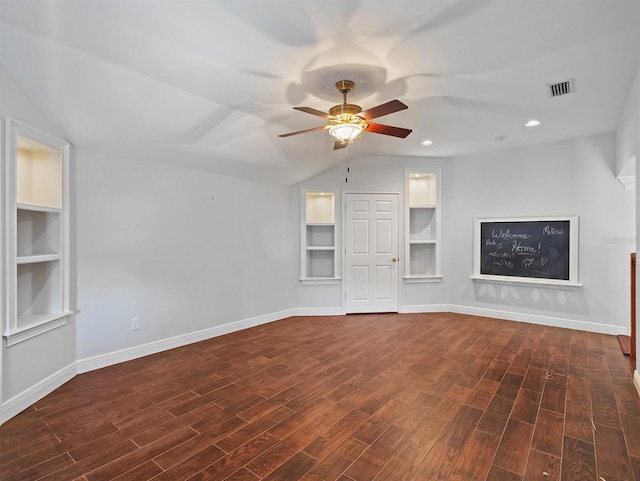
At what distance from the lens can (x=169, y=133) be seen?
10.9ft

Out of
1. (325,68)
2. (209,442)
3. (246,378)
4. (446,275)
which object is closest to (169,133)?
(325,68)

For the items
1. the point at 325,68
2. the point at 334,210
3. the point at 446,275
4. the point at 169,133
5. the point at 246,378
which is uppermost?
the point at 325,68

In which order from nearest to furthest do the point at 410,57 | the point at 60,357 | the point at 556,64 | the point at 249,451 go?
1. the point at 249,451
2. the point at 410,57
3. the point at 556,64
4. the point at 60,357

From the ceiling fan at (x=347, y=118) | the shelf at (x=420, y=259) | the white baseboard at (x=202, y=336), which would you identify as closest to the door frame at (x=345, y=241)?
the white baseboard at (x=202, y=336)

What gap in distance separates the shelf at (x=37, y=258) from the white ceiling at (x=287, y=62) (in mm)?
1093

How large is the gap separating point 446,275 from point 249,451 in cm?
455

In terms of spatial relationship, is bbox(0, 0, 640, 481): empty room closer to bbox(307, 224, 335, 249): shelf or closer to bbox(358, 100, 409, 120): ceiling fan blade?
bbox(358, 100, 409, 120): ceiling fan blade

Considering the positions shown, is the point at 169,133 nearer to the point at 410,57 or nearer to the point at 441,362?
the point at 410,57

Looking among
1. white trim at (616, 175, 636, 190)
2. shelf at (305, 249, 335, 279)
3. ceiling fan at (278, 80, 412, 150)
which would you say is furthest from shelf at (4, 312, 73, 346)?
white trim at (616, 175, 636, 190)

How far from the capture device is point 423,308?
5602 mm

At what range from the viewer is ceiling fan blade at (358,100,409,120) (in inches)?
91.2

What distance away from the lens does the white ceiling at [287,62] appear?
1.94 meters

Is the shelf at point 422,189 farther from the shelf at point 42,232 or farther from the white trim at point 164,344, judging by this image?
the shelf at point 42,232

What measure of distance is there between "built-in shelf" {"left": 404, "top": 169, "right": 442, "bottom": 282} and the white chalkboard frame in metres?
0.59
